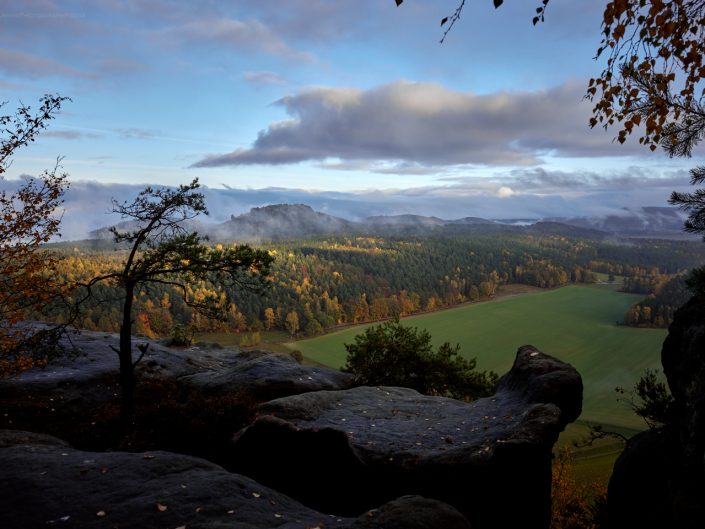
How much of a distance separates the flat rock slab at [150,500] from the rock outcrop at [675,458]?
318 inches

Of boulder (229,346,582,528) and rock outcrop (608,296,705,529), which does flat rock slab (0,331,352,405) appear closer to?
boulder (229,346,582,528)

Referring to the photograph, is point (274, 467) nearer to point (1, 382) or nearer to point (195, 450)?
point (195, 450)

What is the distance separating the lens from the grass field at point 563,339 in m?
93.9

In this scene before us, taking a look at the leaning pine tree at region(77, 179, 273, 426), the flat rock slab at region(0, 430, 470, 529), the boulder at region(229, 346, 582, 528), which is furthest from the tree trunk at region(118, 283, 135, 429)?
the boulder at region(229, 346, 582, 528)

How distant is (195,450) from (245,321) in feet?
491

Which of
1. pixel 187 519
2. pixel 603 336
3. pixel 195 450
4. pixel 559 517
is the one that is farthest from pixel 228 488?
pixel 603 336

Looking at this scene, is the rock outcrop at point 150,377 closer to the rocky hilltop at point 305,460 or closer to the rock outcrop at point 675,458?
the rocky hilltop at point 305,460

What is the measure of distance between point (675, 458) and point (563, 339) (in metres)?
129

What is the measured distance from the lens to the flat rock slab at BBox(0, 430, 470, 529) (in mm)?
8367

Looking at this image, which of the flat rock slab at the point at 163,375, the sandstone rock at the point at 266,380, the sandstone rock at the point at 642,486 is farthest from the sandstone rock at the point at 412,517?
the flat rock slab at the point at 163,375

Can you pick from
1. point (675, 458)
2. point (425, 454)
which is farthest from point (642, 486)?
point (425, 454)

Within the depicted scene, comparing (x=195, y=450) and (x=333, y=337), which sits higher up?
(x=195, y=450)

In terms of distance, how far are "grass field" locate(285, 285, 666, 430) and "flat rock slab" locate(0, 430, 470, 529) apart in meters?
82.4

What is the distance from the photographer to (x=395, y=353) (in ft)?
99.9
